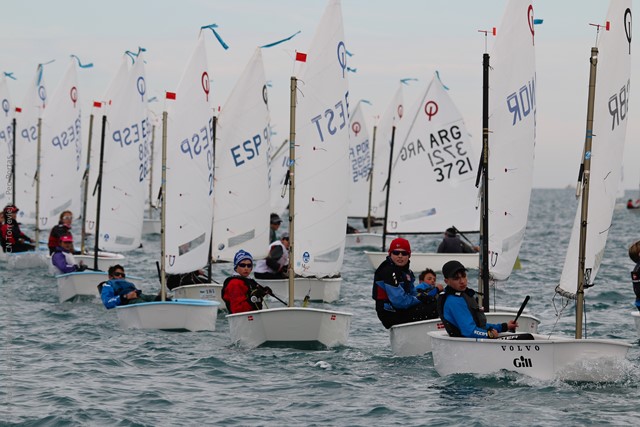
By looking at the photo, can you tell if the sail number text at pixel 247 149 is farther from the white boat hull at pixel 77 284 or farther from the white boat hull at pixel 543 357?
the white boat hull at pixel 543 357

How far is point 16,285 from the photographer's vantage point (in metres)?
22.3

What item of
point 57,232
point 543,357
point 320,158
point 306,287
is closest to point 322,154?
point 320,158

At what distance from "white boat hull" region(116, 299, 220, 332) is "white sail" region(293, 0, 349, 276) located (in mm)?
1473

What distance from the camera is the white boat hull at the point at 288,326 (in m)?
13.4

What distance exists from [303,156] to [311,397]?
5.33 m

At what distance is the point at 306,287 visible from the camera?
19.3 meters

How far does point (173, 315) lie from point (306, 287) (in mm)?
4243

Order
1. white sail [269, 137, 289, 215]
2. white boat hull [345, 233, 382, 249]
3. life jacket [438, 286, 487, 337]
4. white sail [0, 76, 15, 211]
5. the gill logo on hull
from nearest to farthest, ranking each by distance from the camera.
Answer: the gill logo on hull < life jacket [438, 286, 487, 337] < white sail [0, 76, 15, 211] < white boat hull [345, 233, 382, 249] < white sail [269, 137, 289, 215]

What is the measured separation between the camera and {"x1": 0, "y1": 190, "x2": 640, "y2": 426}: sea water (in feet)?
32.1

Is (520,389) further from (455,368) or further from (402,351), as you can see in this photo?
(402,351)

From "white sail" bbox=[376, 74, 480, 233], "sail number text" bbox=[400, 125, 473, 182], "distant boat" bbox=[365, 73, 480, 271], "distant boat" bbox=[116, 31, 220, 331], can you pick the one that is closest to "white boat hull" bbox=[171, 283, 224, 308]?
"distant boat" bbox=[116, 31, 220, 331]

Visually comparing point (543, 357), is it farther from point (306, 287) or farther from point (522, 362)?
point (306, 287)

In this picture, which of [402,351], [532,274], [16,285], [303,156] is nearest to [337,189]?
[303,156]

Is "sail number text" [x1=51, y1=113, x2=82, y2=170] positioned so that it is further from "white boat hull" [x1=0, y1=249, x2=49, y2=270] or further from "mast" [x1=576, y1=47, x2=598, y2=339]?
"mast" [x1=576, y1=47, x2=598, y2=339]
